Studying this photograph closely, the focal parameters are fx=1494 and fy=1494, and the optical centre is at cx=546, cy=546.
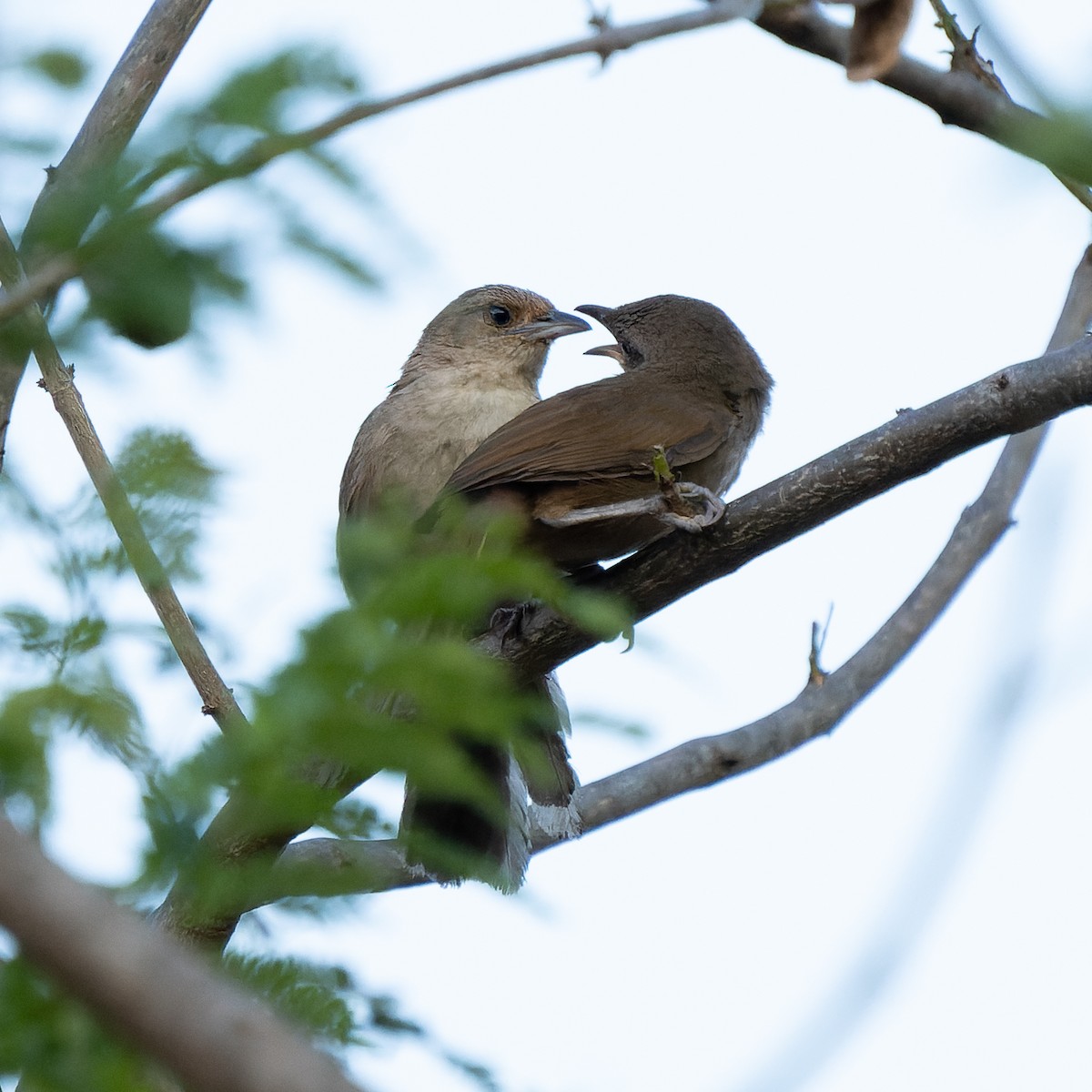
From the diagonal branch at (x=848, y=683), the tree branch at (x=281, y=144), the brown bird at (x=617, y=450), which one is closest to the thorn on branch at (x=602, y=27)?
the tree branch at (x=281, y=144)

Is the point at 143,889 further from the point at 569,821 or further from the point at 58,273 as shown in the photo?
the point at 569,821

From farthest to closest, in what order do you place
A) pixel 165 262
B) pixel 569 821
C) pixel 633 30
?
pixel 569 821, pixel 633 30, pixel 165 262

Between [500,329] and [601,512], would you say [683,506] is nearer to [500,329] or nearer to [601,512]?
[601,512]

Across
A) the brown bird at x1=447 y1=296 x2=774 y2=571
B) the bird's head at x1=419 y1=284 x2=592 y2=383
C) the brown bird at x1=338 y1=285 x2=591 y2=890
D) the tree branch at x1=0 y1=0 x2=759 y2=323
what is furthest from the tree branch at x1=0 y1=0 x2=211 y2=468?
the bird's head at x1=419 y1=284 x2=592 y2=383

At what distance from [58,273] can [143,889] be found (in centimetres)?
83

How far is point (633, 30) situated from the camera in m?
2.14

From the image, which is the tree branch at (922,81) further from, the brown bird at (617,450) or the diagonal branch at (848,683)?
the diagonal branch at (848,683)

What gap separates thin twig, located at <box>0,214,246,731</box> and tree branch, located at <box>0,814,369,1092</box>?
2.76 ft

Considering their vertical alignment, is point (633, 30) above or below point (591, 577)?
below

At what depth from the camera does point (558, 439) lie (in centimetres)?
515

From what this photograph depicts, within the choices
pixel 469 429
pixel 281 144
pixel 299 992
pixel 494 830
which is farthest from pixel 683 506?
pixel 281 144

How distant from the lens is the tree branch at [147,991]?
106 centimetres

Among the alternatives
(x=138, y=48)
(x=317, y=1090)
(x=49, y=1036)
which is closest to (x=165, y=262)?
(x=49, y=1036)

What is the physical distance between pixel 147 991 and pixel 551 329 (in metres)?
6.34
